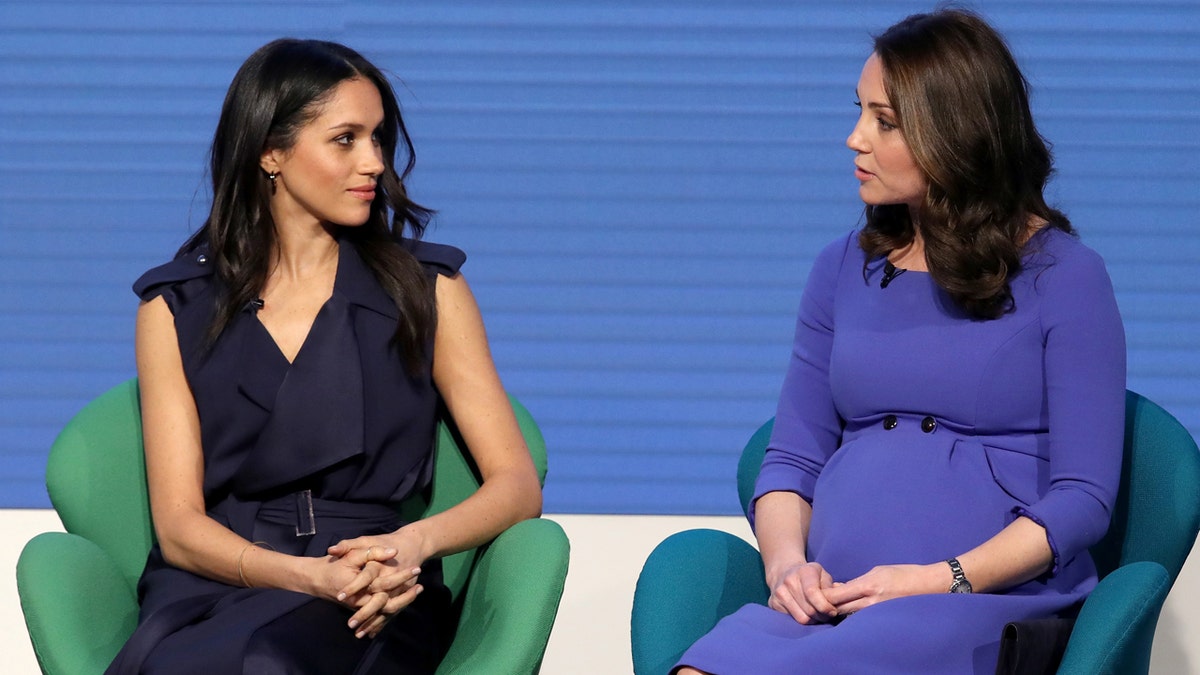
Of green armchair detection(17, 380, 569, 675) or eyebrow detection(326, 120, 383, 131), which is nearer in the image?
green armchair detection(17, 380, 569, 675)

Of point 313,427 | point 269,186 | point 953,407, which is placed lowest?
point 313,427

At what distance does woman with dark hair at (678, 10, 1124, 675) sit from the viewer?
2490mm

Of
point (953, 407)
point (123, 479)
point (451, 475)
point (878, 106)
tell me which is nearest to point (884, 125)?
point (878, 106)

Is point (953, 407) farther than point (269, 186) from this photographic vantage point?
No

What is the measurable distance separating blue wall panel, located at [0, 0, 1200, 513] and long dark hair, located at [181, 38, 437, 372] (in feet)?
3.63

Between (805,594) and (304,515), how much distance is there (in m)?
0.92

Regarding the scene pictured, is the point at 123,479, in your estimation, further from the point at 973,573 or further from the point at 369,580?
the point at 973,573

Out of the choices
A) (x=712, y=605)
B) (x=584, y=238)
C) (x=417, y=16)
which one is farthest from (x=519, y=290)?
(x=712, y=605)

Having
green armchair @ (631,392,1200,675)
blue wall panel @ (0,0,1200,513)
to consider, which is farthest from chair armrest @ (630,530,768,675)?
blue wall panel @ (0,0,1200,513)

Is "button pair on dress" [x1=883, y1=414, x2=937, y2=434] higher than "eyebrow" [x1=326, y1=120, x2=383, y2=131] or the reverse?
the reverse

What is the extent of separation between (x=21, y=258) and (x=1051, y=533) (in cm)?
281

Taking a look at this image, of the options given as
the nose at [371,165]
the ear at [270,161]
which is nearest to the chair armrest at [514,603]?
the nose at [371,165]

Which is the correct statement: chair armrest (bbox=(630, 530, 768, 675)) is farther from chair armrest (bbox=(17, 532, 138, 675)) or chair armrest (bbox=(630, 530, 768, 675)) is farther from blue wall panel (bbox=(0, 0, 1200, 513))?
blue wall panel (bbox=(0, 0, 1200, 513))

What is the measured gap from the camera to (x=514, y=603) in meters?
2.66
